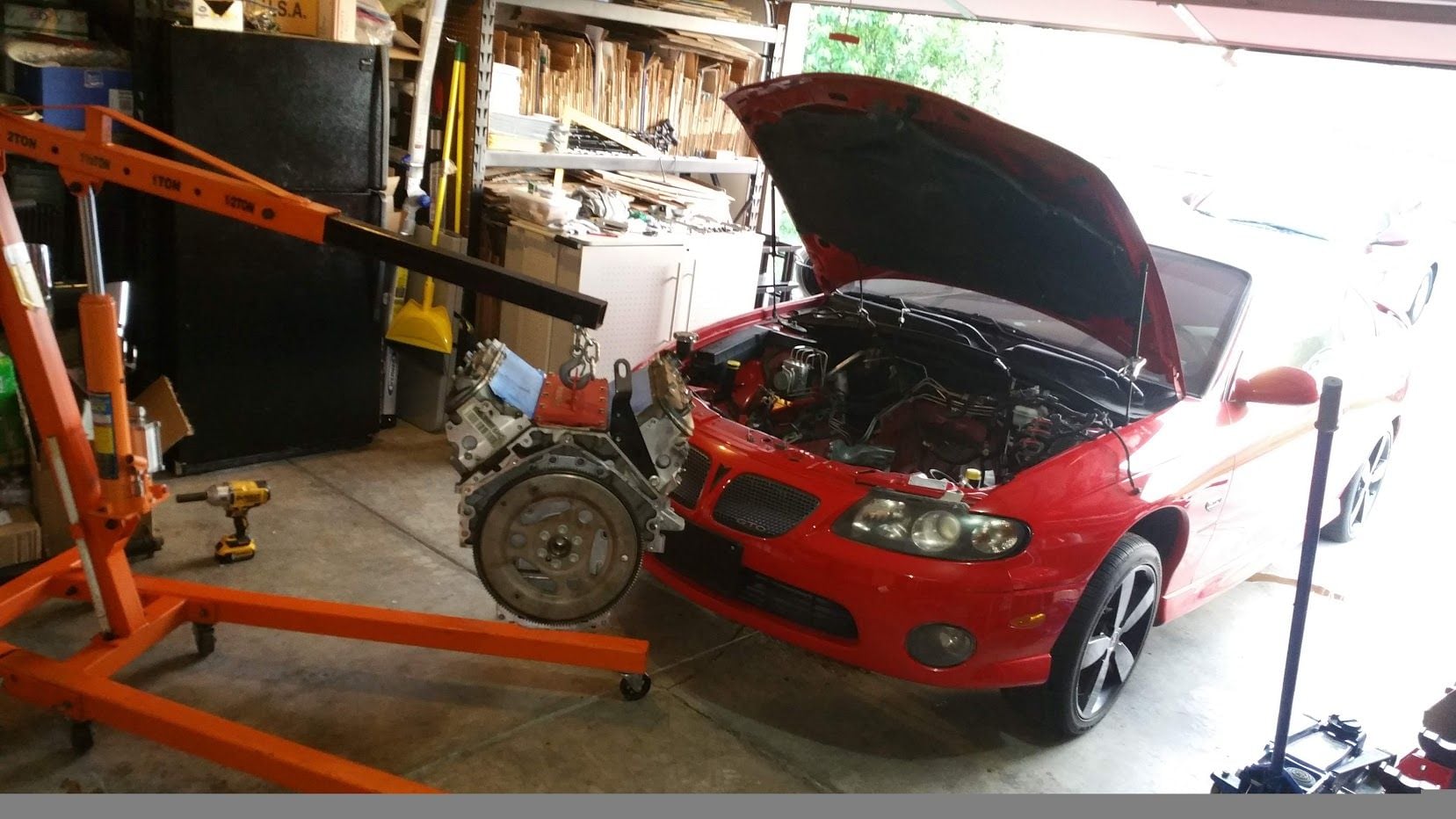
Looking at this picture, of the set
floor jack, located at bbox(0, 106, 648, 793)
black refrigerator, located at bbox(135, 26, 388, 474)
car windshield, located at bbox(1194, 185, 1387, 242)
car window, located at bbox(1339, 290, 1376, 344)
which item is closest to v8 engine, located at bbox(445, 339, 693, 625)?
floor jack, located at bbox(0, 106, 648, 793)

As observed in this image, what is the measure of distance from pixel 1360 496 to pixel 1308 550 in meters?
3.06

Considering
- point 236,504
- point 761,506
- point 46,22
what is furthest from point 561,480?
point 46,22

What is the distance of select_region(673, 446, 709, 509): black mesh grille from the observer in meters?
2.92

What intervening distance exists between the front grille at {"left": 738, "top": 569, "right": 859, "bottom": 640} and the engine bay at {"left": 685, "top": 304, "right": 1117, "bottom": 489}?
46 centimetres

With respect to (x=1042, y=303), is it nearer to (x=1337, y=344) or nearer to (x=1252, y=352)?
(x=1252, y=352)

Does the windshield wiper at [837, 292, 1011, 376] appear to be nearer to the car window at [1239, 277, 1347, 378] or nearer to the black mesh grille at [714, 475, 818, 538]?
the car window at [1239, 277, 1347, 378]

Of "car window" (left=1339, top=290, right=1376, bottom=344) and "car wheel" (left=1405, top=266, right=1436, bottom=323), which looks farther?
"car wheel" (left=1405, top=266, right=1436, bottom=323)

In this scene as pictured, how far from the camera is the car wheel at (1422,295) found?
5.48 m

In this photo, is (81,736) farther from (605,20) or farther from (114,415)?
(605,20)

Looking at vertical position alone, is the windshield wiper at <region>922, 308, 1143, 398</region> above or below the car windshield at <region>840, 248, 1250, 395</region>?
below

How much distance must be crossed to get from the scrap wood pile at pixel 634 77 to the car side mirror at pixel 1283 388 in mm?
3359

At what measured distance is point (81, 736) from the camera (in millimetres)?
2428

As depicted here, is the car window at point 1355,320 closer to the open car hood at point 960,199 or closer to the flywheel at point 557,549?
the open car hood at point 960,199

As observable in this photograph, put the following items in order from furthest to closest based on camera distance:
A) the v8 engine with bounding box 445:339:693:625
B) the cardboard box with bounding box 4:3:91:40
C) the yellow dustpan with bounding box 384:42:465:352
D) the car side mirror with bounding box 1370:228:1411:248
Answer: the car side mirror with bounding box 1370:228:1411:248 < the yellow dustpan with bounding box 384:42:465:352 < the cardboard box with bounding box 4:3:91:40 < the v8 engine with bounding box 445:339:693:625
